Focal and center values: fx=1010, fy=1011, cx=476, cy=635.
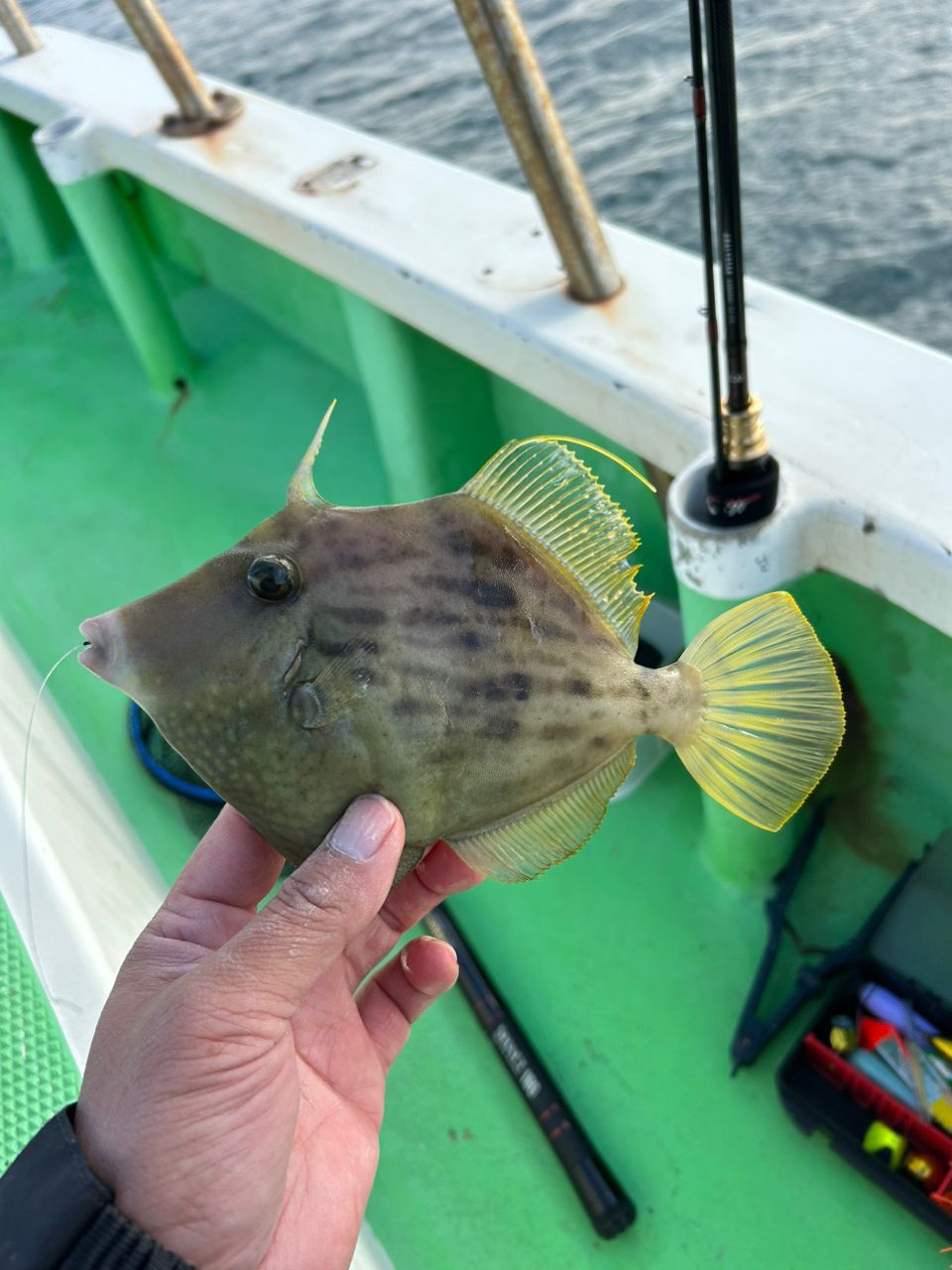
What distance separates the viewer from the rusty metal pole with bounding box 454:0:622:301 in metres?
2.36

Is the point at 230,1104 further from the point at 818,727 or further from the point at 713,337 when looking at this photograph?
the point at 713,337

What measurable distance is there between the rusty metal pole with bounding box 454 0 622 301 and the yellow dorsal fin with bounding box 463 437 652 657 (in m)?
1.34

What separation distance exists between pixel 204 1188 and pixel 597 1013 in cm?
149

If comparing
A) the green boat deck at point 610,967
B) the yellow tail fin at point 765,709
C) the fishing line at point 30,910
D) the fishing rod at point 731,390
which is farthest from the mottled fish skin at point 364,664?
the green boat deck at point 610,967

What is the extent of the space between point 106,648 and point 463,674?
47 cm

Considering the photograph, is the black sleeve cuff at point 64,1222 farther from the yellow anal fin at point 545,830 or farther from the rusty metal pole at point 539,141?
the rusty metal pole at point 539,141

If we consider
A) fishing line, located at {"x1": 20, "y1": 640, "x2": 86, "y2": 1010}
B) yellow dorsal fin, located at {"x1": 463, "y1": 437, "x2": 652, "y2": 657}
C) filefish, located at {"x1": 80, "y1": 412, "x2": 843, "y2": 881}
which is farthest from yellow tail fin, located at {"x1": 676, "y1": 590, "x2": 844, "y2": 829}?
fishing line, located at {"x1": 20, "y1": 640, "x2": 86, "y2": 1010}

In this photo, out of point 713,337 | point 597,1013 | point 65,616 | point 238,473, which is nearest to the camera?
point 713,337

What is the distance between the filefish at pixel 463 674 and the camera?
1343mm

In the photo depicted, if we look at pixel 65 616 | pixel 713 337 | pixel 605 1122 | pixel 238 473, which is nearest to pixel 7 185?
pixel 238 473

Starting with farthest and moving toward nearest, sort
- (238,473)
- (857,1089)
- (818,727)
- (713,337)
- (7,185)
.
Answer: (7,185)
(238,473)
(857,1089)
(713,337)
(818,727)

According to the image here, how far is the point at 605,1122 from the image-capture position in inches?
96.8

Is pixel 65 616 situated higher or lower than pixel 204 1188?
lower

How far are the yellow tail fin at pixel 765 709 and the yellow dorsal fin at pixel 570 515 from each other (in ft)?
0.46
